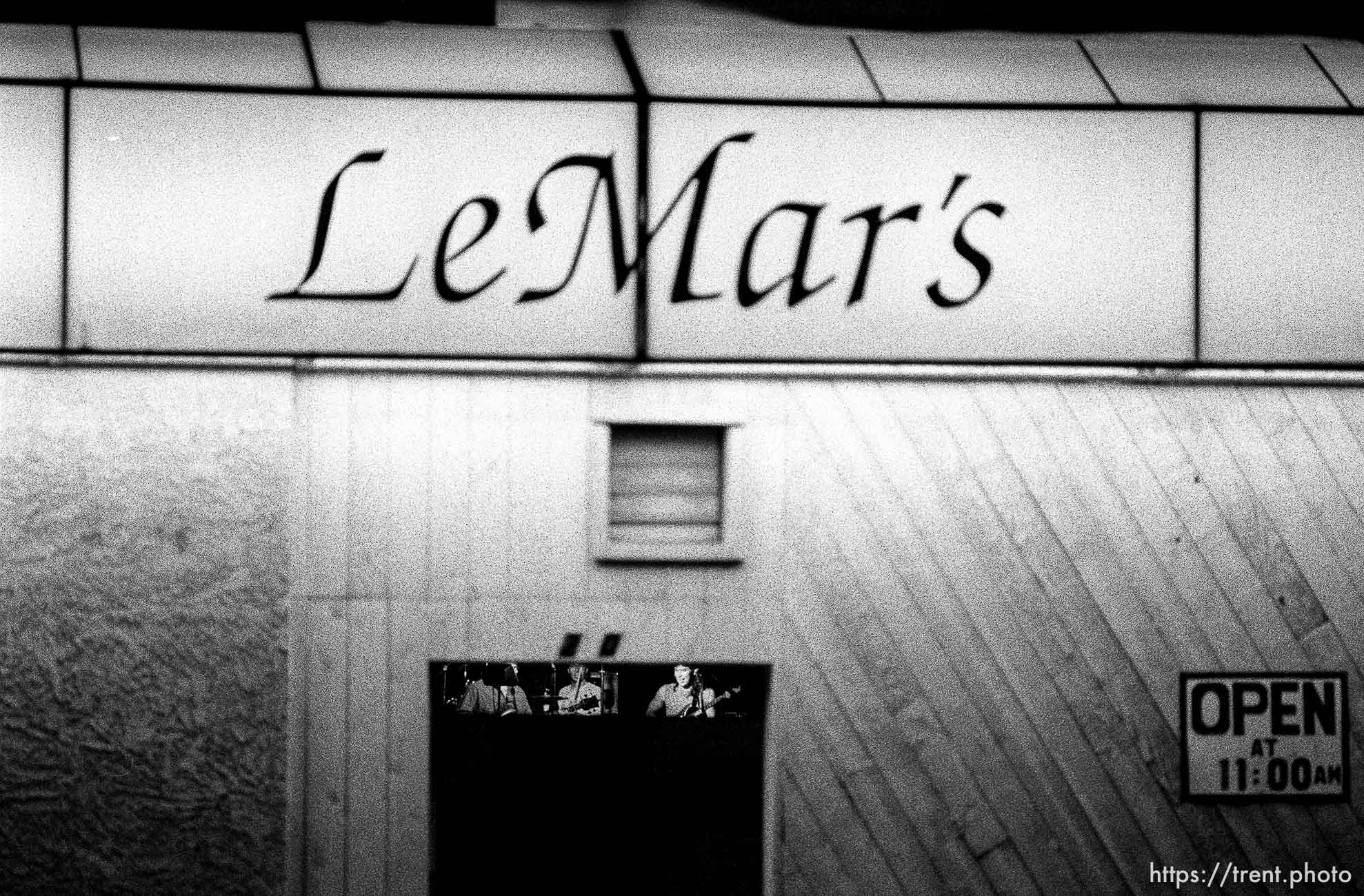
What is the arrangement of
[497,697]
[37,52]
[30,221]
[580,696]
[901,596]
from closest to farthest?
[30,221], [37,52], [901,596], [497,697], [580,696]

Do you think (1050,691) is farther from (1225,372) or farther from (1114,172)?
(1114,172)

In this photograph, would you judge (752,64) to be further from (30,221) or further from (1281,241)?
(30,221)

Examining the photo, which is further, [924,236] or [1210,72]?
[1210,72]

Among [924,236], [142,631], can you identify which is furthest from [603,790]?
[924,236]

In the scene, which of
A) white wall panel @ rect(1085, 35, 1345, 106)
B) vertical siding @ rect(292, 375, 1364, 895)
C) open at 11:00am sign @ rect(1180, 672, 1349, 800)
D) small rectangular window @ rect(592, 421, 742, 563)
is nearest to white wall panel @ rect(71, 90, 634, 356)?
vertical siding @ rect(292, 375, 1364, 895)

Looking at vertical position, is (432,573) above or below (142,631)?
above

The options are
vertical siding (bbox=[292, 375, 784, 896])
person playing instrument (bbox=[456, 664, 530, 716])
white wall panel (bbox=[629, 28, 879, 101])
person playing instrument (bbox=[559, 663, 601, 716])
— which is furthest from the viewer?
person playing instrument (bbox=[559, 663, 601, 716])

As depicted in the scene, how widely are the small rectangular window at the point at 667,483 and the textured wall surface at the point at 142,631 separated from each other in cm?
148

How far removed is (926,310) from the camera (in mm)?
6566

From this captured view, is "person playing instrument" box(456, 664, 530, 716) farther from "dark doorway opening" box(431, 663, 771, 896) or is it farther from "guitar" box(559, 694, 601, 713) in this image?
"guitar" box(559, 694, 601, 713)

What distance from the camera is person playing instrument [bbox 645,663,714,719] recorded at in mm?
6762

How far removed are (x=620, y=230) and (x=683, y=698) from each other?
85.2 inches

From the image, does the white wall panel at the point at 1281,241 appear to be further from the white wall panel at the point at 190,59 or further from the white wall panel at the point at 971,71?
the white wall panel at the point at 190,59

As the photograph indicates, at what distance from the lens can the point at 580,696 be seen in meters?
6.88
